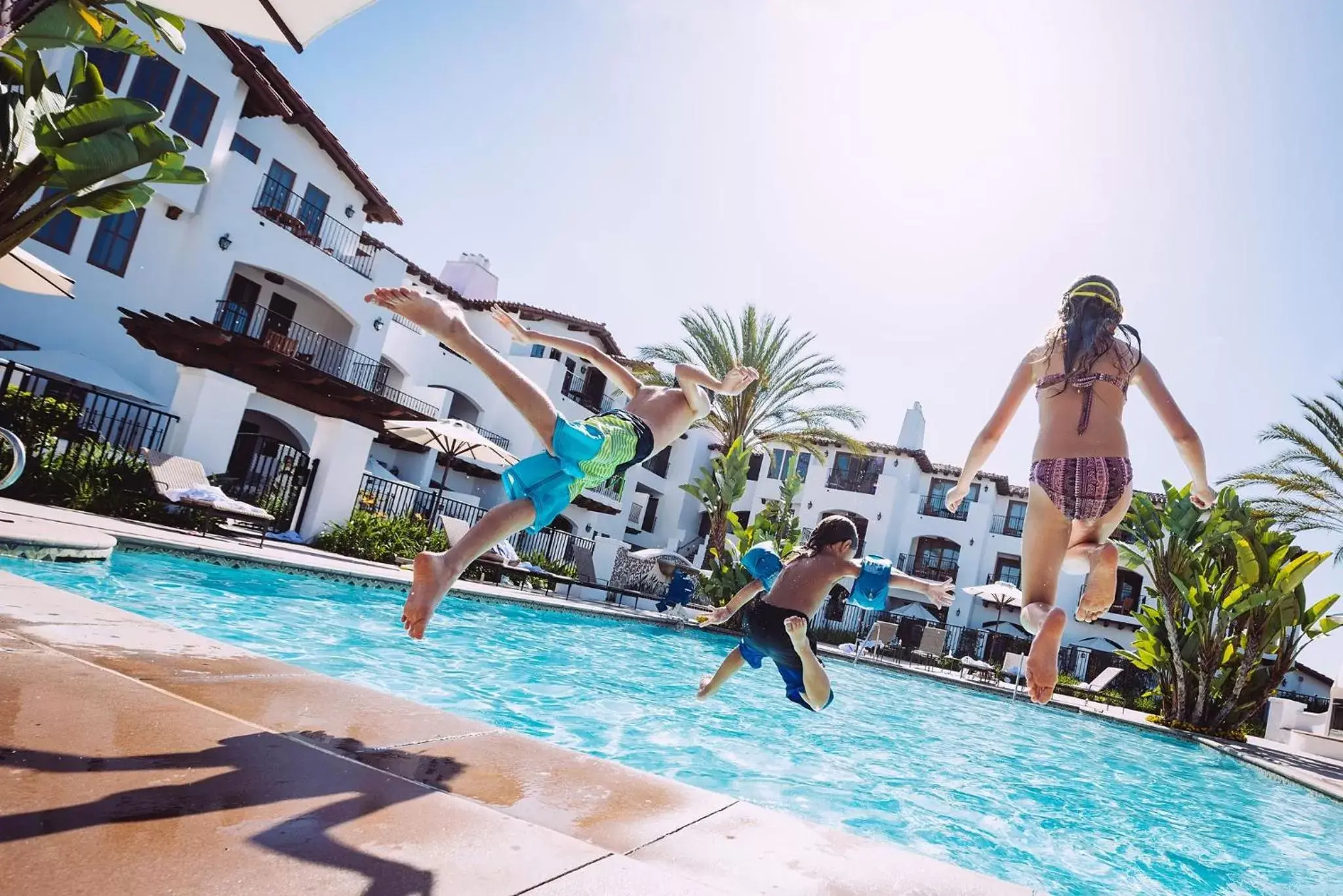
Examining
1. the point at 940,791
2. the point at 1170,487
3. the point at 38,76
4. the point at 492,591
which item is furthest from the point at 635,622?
the point at 38,76

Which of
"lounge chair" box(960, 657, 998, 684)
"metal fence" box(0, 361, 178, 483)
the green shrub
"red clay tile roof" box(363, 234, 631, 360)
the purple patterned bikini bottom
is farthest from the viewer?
"red clay tile roof" box(363, 234, 631, 360)

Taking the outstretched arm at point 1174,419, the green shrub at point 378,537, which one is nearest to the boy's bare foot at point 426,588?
the outstretched arm at point 1174,419

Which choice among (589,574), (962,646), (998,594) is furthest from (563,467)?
(962,646)

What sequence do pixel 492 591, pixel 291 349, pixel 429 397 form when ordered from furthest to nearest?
1. pixel 429 397
2. pixel 291 349
3. pixel 492 591

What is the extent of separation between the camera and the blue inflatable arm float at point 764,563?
182 inches

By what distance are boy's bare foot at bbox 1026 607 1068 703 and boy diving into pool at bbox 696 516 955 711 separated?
5.17 ft

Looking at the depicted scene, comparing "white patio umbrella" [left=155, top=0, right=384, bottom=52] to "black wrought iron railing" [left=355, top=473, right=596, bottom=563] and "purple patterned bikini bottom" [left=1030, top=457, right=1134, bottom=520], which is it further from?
"black wrought iron railing" [left=355, top=473, right=596, bottom=563]

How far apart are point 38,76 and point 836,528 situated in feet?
21.6

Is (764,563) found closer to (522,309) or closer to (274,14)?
(274,14)

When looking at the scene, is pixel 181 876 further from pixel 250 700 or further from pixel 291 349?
pixel 291 349

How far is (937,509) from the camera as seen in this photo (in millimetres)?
37438

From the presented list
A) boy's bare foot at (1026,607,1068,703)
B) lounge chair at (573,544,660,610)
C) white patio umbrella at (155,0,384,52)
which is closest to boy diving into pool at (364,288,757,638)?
boy's bare foot at (1026,607,1068,703)

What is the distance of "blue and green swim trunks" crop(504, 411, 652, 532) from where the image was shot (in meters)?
3.27

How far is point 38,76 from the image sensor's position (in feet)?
18.9
